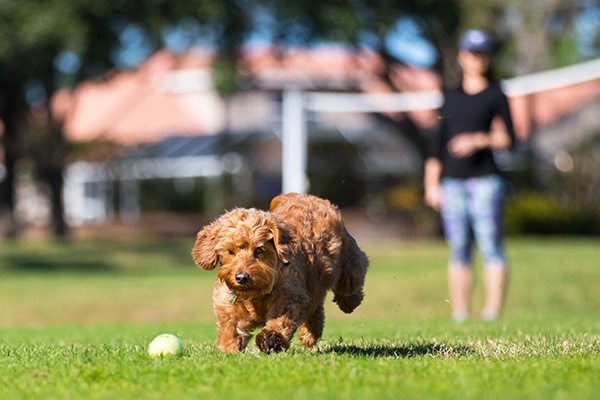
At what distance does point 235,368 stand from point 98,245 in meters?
20.8

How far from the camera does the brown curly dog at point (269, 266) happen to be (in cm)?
506

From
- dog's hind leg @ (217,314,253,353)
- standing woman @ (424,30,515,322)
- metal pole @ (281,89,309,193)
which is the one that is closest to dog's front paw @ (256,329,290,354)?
dog's hind leg @ (217,314,253,353)

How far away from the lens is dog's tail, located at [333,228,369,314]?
6035 mm

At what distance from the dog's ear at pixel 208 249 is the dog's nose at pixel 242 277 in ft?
1.37

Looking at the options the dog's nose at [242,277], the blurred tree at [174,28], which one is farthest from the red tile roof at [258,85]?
the dog's nose at [242,277]

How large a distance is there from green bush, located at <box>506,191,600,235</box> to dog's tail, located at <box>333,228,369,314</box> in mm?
20068

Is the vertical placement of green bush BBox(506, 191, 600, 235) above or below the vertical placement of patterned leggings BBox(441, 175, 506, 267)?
below

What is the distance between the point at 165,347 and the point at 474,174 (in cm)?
443

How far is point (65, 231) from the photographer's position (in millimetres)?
27156

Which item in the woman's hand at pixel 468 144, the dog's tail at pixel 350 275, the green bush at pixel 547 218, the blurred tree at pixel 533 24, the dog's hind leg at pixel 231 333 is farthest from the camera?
the blurred tree at pixel 533 24

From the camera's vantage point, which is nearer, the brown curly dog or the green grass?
the green grass

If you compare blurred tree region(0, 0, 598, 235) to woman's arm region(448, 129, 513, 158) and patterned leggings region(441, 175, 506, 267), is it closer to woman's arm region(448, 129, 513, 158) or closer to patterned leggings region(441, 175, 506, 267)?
woman's arm region(448, 129, 513, 158)

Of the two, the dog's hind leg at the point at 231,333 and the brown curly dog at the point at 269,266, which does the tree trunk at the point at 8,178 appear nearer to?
the brown curly dog at the point at 269,266

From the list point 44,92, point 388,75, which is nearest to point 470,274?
point 388,75
